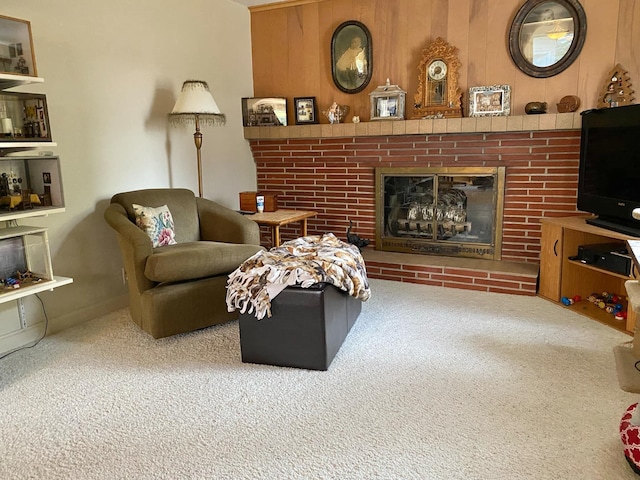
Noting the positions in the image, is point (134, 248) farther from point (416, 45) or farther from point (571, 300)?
point (571, 300)

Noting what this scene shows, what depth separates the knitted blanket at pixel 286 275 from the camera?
2455 millimetres

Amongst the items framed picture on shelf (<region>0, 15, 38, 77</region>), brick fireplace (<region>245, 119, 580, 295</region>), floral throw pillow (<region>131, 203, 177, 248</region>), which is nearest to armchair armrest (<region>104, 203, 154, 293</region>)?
floral throw pillow (<region>131, 203, 177, 248</region>)

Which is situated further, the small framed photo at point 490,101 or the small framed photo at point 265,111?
the small framed photo at point 265,111

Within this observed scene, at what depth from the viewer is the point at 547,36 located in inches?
142

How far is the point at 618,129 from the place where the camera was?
10.0 feet

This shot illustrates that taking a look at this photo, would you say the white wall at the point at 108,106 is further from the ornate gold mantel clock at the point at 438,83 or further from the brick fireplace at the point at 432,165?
the ornate gold mantel clock at the point at 438,83

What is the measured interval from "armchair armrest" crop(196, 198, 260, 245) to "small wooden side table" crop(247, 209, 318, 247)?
12.3 inches

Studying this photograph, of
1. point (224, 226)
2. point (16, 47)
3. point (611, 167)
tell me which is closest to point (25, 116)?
point (16, 47)

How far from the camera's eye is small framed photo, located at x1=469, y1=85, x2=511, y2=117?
3.76 meters

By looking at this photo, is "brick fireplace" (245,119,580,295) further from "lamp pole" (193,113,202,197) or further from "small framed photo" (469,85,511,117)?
"lamp pole" (193,113,202,197)

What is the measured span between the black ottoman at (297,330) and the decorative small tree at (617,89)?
246 centimetres

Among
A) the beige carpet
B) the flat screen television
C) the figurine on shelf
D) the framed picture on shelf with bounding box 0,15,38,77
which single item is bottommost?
the beige carpet

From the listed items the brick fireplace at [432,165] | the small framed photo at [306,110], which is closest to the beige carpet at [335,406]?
the brick fireplace at [432,165]

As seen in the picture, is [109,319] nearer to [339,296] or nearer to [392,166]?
[339,296]
